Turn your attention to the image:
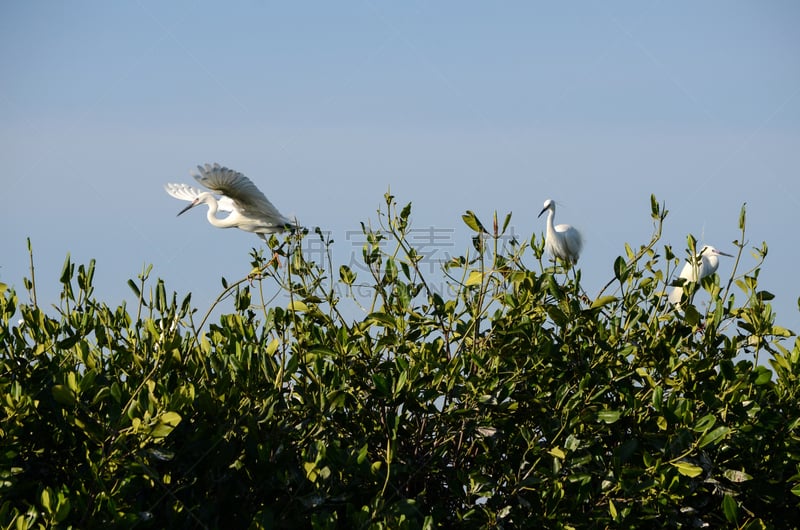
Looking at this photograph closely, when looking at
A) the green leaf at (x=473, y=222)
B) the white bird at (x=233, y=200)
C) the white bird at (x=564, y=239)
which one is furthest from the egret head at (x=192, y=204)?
the green leaf at (x=473, y=222)

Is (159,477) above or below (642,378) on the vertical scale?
below

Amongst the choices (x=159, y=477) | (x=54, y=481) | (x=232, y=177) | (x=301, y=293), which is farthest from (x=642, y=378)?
(x=232, y=177)

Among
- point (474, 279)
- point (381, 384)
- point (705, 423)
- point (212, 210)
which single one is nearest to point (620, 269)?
point (474, 279)

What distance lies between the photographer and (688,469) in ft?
10.2

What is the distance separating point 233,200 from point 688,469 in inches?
226

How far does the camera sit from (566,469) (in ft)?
11.0

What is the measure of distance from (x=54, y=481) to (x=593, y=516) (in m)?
2.02

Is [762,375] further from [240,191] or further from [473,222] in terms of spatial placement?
[240,191]

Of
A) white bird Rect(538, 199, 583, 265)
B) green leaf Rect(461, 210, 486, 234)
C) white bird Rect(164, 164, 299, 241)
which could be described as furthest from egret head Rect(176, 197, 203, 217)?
green leaf Rect(461, 210, 486, 234)

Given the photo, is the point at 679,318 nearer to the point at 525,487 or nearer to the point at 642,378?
the point at 642,378

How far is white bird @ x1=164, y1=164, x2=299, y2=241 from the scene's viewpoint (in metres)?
7.30

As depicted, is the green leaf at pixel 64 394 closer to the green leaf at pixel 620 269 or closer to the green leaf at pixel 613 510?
the green leaf at pixel 613 510

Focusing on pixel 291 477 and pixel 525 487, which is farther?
pixel 525 487

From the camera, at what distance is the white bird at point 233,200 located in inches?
287
